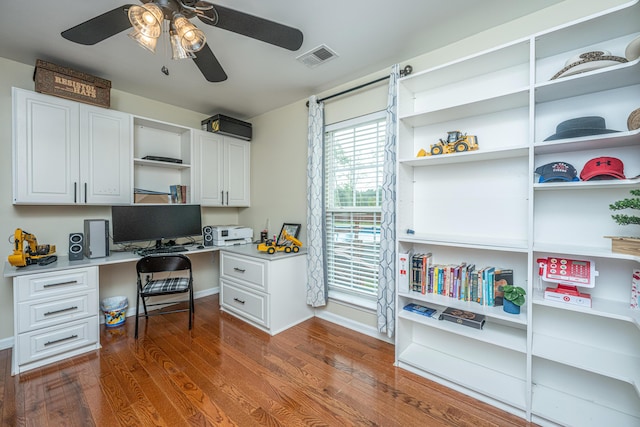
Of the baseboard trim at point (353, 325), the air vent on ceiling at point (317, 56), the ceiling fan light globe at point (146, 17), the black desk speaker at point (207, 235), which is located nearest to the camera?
the ceiling fan light globe at point (146, 17)

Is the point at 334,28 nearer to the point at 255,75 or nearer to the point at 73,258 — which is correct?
the point at 255,75

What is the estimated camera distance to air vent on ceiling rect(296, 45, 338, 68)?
6.97 ft

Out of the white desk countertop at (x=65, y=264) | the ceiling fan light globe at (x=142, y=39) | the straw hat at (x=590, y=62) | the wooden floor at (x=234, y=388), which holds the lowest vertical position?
the wooden floor at (x=234, y=388)

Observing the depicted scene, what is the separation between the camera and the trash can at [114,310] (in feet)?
8.87

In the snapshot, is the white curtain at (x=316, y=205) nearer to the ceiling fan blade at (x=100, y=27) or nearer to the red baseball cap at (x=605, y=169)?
the ceiling fan blade at (x=100, y=27)

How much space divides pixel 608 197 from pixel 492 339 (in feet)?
3.49

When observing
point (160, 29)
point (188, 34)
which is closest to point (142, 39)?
point (160, 29)

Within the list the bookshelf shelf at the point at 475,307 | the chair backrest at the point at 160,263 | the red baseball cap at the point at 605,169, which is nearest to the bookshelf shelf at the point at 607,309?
the bookshelf shelf at the point at 475,307

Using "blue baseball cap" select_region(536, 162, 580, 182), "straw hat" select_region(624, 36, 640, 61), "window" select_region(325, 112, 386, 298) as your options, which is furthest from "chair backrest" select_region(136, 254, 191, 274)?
"straw hat" select_region(624, 36, 640, 61)

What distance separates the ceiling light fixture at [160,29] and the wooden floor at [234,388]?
2.08 m

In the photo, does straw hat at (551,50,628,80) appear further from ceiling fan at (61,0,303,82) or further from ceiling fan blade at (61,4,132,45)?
ceiling fan blade at (61,4,132,45)

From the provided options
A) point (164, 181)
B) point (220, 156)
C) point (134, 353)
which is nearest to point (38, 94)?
point (164, 181)

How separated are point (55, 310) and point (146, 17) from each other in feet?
7.51

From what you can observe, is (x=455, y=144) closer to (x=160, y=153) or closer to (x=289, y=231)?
(x=289, y=231)
